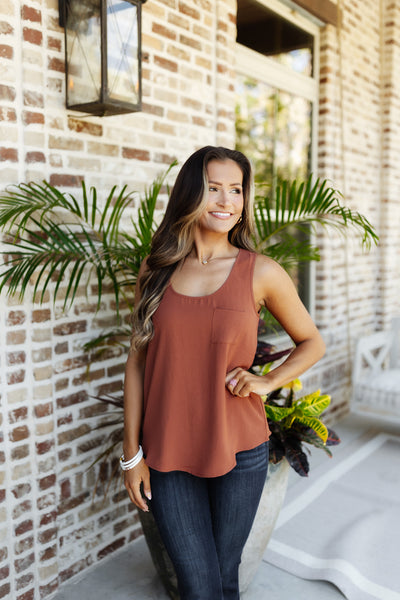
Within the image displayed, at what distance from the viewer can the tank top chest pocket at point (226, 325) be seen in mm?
1643

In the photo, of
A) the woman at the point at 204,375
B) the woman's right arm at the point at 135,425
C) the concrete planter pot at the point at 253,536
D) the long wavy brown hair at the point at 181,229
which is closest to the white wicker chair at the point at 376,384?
the concrete planter pot at the point at 253,536

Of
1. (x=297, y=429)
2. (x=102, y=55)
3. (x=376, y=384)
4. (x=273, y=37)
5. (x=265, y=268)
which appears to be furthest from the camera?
(x=376, y=384)

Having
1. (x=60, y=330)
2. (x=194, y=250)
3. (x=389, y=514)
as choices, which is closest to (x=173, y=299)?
(x=194, y=250)

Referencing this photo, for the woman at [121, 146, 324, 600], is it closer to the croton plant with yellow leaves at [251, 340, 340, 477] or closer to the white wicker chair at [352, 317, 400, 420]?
the croton plant with yellow leaves at [251, 340, 340, 477]

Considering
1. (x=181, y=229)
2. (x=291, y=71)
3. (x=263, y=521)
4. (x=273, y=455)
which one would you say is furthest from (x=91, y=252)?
(x=291, y=71)

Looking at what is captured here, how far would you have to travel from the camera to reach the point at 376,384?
421cm

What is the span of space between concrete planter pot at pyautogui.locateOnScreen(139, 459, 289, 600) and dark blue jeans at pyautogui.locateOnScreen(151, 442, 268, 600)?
1.87 feet

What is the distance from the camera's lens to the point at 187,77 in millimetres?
2865

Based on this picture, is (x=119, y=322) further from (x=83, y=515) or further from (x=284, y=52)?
(x=284, y=52)

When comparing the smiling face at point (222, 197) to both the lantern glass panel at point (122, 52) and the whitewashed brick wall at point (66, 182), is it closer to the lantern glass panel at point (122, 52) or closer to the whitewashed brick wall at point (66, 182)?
Answer: the lantern glass panel at point (122, 52)

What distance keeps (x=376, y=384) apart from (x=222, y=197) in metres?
2.95

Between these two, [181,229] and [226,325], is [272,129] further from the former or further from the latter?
[226,325]

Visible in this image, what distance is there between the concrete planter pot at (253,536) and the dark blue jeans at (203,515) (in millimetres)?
571

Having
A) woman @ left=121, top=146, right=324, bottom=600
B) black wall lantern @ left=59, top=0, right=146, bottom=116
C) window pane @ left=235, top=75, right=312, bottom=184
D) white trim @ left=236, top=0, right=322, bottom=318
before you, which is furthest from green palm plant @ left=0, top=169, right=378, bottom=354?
white trim @ left=236, top=0, right=322, bottom=318
